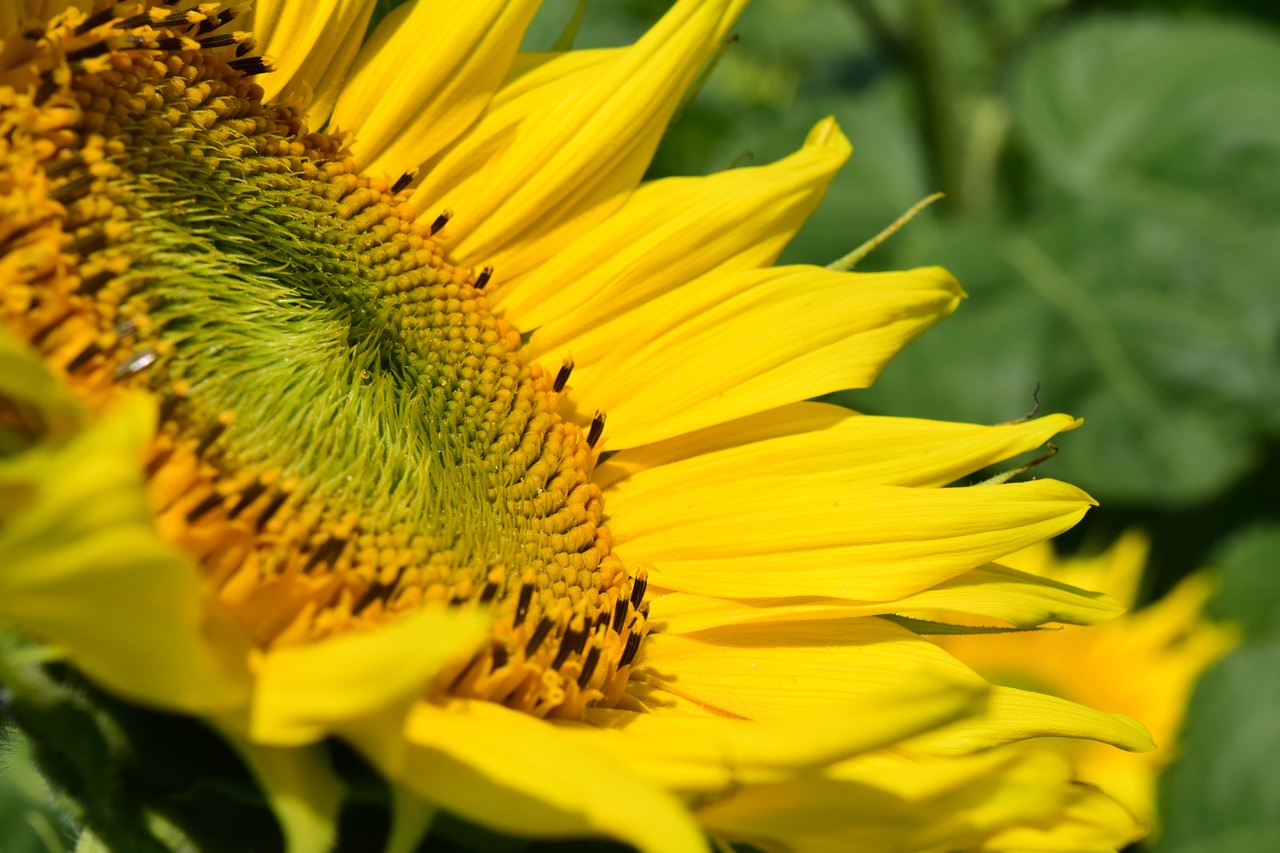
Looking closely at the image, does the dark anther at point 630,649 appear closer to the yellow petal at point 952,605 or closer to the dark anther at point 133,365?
the yellow petal at point 952,605

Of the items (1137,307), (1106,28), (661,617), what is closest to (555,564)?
(661,617)

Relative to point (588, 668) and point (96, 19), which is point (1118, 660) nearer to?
point (588, 668)

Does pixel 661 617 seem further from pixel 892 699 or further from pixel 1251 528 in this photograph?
pixel 1251 528

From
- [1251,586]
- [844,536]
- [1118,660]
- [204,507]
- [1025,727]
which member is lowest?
[204,507]

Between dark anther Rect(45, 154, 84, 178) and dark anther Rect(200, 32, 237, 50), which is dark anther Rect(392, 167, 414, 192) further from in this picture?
dark anther Rect(45, 154, 84, 178)

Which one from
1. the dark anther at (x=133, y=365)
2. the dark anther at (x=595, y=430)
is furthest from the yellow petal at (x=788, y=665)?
the dark anther at (x=133, y=365)

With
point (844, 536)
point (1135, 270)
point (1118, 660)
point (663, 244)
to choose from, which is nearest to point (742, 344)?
point (663, 244)
